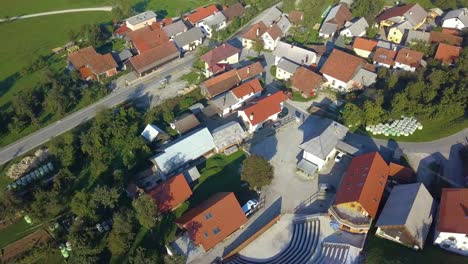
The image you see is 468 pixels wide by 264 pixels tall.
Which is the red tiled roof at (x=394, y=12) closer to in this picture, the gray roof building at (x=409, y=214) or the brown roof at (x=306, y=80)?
the brown roof at (x=306, y=80)

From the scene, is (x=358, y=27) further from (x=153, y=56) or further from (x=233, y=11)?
(x=153, y=56)

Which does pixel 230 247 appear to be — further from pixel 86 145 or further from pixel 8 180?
pixel 8 180

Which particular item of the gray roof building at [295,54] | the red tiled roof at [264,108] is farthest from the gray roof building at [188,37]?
the red tiled roof at [264,108]

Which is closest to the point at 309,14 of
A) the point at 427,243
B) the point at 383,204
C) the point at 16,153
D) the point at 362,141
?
the point at 362,141

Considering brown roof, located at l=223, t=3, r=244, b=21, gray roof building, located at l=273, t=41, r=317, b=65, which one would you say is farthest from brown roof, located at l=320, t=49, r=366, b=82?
brown roof, located at l=223, t=3, r=244, b=21

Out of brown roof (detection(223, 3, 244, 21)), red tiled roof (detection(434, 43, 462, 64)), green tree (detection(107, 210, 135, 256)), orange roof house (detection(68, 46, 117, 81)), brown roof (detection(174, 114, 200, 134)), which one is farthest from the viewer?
brown roof (detection(223, 3, 244, 21))

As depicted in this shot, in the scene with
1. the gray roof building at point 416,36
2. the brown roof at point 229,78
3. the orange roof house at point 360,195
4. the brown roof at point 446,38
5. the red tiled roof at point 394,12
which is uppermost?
the brown roof at point 229,78

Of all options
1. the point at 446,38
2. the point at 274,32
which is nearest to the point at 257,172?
the point at 274,32

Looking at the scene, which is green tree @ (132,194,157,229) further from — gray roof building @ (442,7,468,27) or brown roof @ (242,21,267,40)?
gray roof building @ (442,7,468,27)
